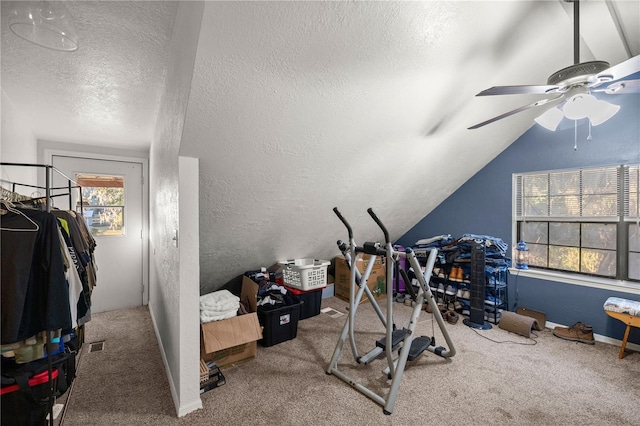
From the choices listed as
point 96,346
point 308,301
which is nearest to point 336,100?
point 308,301

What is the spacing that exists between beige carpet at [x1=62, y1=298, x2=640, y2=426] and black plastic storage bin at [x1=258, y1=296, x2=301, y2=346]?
0.26ft

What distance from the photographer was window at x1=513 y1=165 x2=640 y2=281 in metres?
2.67

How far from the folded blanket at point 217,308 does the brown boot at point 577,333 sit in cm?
323

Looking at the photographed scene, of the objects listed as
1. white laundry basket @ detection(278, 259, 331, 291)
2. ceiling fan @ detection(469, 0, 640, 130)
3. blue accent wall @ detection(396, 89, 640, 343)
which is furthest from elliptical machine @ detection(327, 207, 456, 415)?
blue accent wall @ detection(396, 89, 640, 343)

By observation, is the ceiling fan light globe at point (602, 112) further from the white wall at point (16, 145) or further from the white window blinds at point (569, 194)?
the white wall at point (16, 145)

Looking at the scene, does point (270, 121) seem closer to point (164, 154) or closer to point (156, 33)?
point (156, 33)

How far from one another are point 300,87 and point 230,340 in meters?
1.97

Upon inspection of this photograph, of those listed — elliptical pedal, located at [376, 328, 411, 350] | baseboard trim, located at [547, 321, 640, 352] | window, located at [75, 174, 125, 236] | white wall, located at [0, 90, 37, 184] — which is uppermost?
white wall, located at [0, 90, 37, 184]

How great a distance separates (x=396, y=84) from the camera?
74.3 inches

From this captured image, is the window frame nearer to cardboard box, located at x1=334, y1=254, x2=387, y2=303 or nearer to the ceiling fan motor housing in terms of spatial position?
cardboard box, located at x1=334, y1=254, x2=387, y2=303

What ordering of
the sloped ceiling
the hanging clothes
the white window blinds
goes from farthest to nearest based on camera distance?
the white window blinds < the sloped ceiling < the hanging clothes

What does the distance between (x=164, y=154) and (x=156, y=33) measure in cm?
89

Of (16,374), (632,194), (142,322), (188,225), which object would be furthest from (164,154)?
(632,194)

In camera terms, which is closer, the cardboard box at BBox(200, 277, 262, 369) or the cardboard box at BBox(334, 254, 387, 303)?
the cardboard box at BBox(200, 277, 262, 369)
